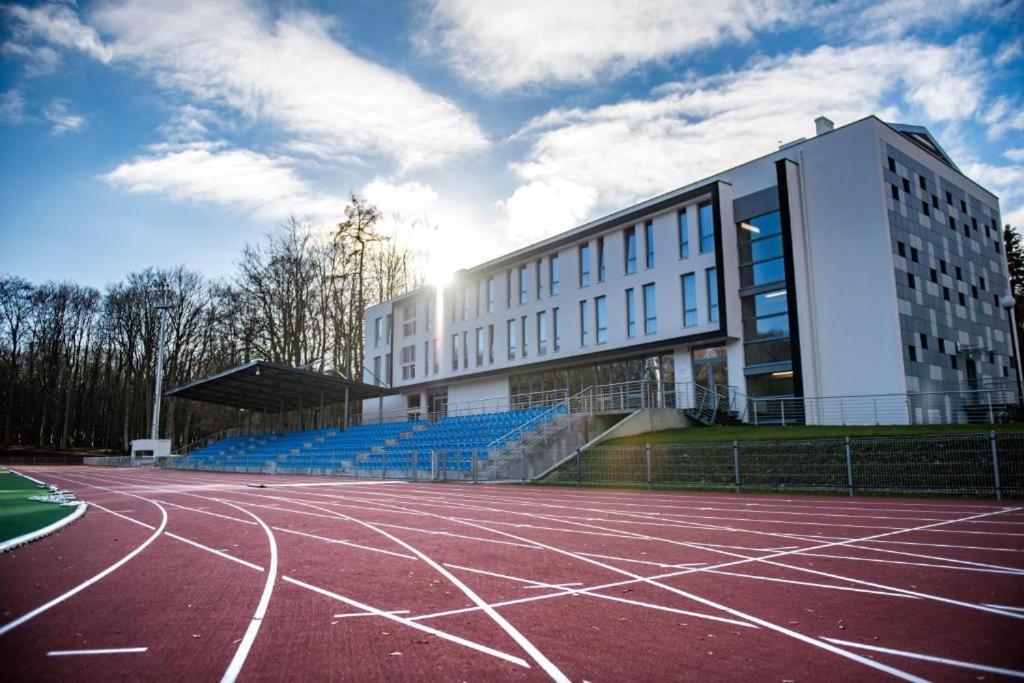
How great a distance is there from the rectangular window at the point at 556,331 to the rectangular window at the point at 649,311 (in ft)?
18.1

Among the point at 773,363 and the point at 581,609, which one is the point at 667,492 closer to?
the point at 773,363

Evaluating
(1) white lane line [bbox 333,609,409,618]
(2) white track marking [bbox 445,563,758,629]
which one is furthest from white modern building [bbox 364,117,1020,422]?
(1) white lane line [bbox 333,609,409,618]

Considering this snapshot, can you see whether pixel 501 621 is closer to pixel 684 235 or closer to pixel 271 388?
pixel 684 235

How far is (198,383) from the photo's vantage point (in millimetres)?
40250

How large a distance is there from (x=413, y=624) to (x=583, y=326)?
2903 centimetres

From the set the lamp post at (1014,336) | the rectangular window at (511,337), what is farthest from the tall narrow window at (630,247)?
the lamp post at (1014,336)

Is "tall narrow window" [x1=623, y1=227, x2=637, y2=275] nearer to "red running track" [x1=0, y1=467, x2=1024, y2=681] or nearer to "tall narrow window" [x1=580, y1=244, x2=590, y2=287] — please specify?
"tall narrow window" [x1=580, y1=244, x2=590, y2=287]

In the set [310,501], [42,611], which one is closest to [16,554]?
[42,611]

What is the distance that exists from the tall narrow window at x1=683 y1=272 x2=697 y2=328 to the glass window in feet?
3.55

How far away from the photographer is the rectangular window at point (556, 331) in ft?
114

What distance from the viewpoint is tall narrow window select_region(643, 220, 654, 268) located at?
31172 millimetres

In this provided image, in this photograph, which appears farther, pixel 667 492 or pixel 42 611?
pixel 667 492

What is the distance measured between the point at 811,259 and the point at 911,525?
730 inches

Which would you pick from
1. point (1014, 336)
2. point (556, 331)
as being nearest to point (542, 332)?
point (556, 331)
